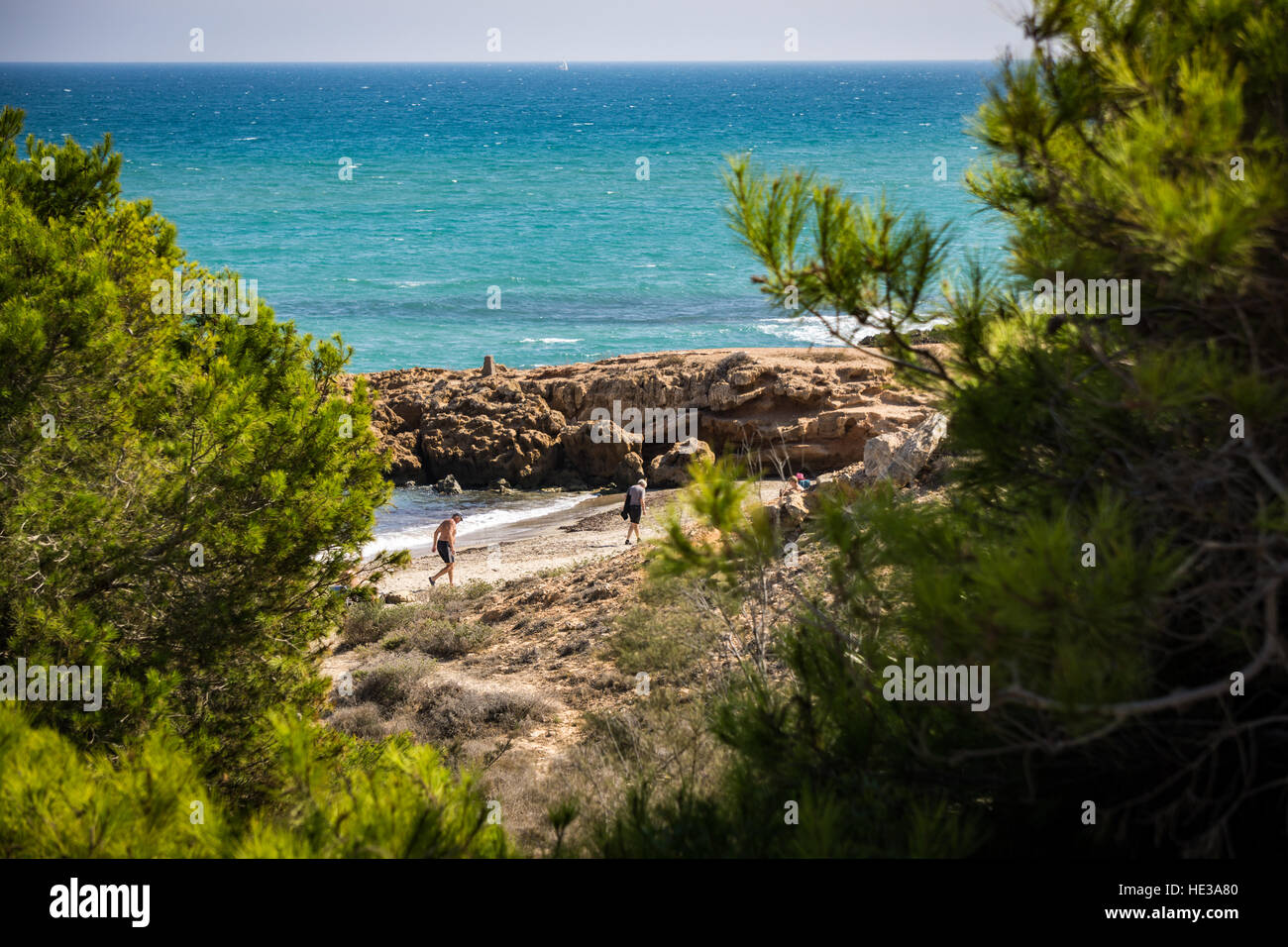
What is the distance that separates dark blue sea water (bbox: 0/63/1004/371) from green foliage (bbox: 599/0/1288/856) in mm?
372

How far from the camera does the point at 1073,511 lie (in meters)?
2.88

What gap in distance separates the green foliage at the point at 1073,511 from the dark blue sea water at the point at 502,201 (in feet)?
1.22

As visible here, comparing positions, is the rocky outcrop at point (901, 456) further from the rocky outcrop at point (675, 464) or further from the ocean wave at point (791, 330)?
the ocean wave at point (791, 330)

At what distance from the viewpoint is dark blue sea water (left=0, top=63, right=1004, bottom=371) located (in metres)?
33.9

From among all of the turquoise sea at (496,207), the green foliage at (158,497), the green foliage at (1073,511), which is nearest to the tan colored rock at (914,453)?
the turquoise sea at (496,207)

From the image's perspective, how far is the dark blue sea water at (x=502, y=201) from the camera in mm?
33938

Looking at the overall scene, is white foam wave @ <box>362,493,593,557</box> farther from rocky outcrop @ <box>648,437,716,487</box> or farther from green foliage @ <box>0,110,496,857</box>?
green foliage @ <box>0,110,496,857</box>

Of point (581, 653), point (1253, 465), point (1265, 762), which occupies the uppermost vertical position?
point (1253, 465)

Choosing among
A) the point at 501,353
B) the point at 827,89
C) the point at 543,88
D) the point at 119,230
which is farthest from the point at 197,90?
the point at 119,230

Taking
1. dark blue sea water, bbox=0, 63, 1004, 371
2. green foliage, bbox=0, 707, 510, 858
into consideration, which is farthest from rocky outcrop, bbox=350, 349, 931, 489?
green foliage, bbox=0, 707, 510, 858

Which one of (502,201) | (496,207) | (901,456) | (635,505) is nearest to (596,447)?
(635,505)
